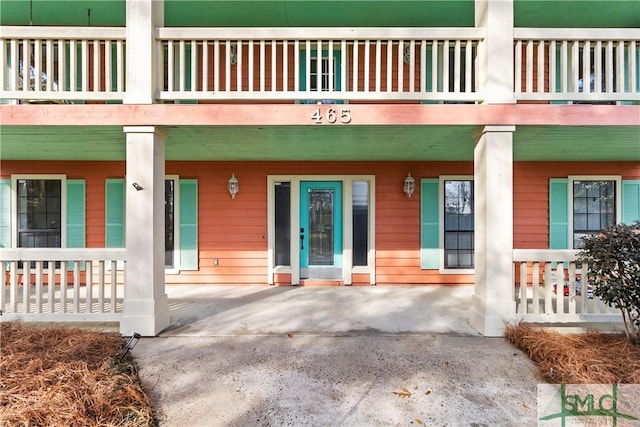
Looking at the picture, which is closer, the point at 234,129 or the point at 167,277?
the point at 234,129

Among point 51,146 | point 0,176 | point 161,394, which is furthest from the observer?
point 0,176

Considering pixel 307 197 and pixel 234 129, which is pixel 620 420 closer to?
pixel 234 129

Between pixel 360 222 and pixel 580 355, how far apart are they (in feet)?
12.5

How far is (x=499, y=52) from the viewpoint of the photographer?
3.82m

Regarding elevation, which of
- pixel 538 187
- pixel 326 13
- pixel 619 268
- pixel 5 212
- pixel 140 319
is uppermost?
pixel 326 13

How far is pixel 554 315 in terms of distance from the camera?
3.84m

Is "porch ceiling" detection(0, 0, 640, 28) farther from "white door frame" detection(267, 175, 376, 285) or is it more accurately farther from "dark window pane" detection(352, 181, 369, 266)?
"dark window pane" detection(352, 181, 369, 266)

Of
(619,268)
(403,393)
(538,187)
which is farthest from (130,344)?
(538,187)

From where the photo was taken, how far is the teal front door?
20.5ft

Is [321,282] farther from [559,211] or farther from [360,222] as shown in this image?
[559,211]

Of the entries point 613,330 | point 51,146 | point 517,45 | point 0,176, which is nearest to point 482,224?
point 613,330

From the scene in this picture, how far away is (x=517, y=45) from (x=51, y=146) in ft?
21.4

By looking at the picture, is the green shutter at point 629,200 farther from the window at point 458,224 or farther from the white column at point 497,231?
the white column at point 497,231

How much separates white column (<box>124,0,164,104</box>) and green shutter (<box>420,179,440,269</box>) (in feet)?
15.6
